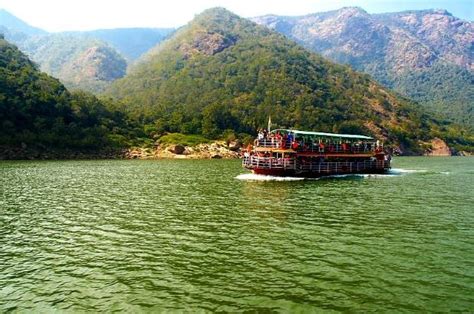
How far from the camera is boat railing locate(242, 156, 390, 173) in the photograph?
71.1 metres


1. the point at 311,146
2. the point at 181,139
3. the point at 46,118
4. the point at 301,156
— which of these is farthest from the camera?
the point at 181,139

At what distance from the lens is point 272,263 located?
23922mm

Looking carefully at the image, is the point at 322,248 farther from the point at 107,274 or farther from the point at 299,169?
the point at 299,169

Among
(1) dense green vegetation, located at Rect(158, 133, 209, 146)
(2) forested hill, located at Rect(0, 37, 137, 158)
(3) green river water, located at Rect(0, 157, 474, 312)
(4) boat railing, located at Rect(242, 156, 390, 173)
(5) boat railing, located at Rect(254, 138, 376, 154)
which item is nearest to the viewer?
(3) green river water, located at Rect(0, 157, 474, 312)

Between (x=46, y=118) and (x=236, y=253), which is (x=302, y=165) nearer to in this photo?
(x=236, y=253)

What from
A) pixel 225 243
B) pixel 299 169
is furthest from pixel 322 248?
pixel 299 169

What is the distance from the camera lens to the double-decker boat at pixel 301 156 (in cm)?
7134

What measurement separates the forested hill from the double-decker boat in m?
86.4

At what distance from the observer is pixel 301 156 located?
7362cm

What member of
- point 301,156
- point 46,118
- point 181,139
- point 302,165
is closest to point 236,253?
point 302,165

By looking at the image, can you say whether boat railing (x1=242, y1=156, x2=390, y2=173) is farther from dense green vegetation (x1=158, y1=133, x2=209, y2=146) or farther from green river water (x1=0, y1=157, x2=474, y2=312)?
dense green vegetation (x1=158, y1=133, x2=209, y2=146)

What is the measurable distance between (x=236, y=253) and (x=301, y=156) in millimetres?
49422

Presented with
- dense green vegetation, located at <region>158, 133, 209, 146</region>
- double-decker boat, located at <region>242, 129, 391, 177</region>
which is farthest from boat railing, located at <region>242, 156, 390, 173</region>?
dense green vegetation, located at <region>158, 133, 209, 146</region>

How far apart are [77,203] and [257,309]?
108 feet
